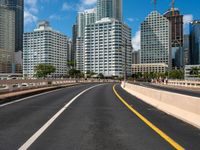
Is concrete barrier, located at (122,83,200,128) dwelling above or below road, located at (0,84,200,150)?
above

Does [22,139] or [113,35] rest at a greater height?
[113,35]

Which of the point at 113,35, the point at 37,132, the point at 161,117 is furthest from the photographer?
the point at 113,35

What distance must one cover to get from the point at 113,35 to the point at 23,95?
17661cm

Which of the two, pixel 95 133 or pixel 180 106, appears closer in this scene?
pixel 95 133

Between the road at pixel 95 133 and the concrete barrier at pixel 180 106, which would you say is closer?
the road at pixel 95 133

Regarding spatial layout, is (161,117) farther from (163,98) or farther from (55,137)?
(55,137)

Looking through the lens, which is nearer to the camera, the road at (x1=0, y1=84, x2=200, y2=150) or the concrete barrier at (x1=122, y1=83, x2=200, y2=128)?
the road at (x1=0, y1=84, x2=200, y2=150)

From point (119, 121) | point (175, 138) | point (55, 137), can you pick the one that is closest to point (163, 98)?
point (119, 121)

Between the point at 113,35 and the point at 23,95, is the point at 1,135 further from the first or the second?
the point at 113,35

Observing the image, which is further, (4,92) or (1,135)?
(4,92)

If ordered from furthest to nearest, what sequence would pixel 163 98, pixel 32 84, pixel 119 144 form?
1. pixel 32 84
2. pixel 163 98
3. pixel 119 144

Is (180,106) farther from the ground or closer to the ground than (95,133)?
farther from the ground

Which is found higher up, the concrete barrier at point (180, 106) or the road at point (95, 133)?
the concrete barrier at point (180, 106)

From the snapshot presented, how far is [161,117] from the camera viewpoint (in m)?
12.0
